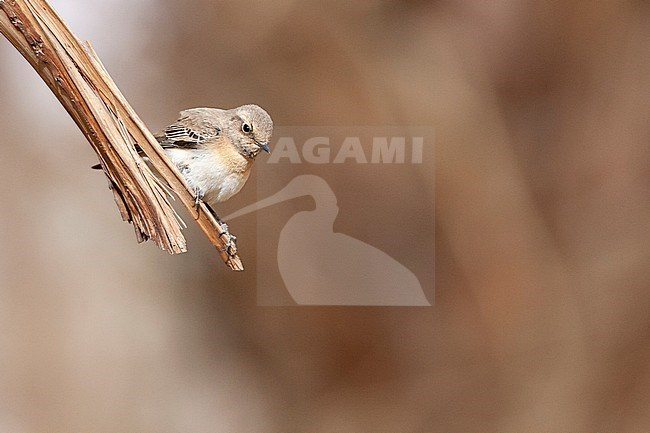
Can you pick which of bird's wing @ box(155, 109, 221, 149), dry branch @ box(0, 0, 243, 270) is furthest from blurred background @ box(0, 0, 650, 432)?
dry branch @ box(0, 0, 243, 270)

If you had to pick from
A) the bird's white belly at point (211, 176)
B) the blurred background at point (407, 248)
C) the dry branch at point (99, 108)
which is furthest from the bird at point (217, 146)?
the blurred background at point (407, 248)

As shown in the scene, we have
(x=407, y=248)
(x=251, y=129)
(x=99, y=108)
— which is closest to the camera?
(x=99, y=108)

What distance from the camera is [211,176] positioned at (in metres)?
0.55

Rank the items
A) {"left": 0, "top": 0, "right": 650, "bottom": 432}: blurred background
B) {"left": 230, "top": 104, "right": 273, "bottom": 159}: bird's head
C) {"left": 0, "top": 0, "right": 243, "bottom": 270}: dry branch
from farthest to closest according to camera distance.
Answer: {"left": 0, "top": 0, "right": 650, "bottom": 432}: blurred background → {"left": 230, "top": 104, "right": 273, "bottom": 159}: bird's head → {"left": 0, "top": 0, "right": 243, "bottom": 270}: dry branch

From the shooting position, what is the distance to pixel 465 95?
51.3 inches

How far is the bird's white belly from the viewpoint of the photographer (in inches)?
21.5

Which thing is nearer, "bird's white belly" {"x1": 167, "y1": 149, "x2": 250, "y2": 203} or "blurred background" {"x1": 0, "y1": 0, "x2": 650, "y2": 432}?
"bird's white belly" {"x1": 167, "y1": 149, "x2": 250, "y2": 203}

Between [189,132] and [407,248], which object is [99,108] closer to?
[189,132]

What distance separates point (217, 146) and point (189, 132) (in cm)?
5

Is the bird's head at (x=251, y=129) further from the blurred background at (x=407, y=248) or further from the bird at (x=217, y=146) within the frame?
the blurred background at (x=407, y=248)

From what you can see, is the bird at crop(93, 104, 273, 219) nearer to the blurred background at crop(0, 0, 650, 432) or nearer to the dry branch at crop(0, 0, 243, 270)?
the dry branch at crop(0, 0, 243, 270)

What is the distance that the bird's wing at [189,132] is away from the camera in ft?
1.93

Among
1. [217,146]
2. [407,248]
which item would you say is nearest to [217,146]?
[217,146]

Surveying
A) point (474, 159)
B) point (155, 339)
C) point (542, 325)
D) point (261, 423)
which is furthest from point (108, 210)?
point (542, 325)
